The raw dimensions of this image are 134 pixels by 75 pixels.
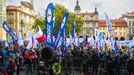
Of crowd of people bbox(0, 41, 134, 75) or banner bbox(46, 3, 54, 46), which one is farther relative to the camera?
crowd of people bbox(0, 41, 134, 75)

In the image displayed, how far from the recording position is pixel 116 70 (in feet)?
81.9

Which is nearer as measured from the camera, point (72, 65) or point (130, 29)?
point (72, 65)

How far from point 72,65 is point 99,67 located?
62.2 inches

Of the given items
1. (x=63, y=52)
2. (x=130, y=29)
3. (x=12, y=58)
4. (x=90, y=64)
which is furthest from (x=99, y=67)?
(x=130, y=29)

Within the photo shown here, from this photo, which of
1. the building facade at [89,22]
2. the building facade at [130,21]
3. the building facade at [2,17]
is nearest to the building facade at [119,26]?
the building facade at [130,21]

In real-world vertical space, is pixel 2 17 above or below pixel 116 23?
below

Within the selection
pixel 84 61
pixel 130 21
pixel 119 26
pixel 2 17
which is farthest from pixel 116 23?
pixel 84 61

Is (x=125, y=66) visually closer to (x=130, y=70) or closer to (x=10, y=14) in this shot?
(x=130, y=70)

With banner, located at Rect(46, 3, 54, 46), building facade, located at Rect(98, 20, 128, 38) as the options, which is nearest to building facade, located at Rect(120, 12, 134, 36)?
building facade, located at Rect(98, 20, 128, 38)

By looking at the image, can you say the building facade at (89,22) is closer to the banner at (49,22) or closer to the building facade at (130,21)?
the building facade at (130,21)

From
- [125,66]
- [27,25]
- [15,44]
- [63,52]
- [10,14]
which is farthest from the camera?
[27,25]

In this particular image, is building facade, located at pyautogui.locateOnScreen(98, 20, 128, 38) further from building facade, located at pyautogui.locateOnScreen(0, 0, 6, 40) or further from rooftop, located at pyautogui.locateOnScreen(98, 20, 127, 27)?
building facade, located at pyautogui.locateOnScreen(0, 0, 6, 40)

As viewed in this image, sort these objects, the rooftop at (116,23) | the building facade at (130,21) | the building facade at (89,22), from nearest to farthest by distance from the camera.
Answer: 1. the building facade at (89,22)
2. the building facade at (130,21)
3. the rooftop at (116,23)

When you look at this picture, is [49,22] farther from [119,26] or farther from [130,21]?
[130,21]
